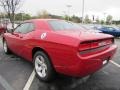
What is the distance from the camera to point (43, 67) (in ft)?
15.8

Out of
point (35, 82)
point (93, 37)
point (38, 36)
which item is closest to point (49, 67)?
point (35, 82)

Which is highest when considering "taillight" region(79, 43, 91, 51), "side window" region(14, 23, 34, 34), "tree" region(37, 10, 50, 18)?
"tree" region(37, 10, 50, 18)

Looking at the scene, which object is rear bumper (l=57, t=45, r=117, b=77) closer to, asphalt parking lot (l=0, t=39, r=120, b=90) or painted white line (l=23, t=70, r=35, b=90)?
asphalt parking lot (l=0, t=39, r=120, b=90)

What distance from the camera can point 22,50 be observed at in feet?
18.9

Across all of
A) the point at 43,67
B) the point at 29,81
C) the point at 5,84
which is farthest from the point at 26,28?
the point at 5,84

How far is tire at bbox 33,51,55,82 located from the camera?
14.9 ft

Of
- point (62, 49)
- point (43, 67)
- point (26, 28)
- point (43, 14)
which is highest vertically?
point (43, 14)

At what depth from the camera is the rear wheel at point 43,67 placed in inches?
178

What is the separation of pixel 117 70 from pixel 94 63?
2.00 m

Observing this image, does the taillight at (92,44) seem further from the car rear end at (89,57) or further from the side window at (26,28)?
the side window at (26,28)

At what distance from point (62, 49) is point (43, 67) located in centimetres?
101

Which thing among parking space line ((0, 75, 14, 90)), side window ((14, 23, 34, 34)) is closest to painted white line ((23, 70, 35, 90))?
parking space line ((0, 75, 14, 90))

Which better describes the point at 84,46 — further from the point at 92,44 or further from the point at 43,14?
the point at 43,14

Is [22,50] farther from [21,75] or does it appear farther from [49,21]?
[49,21]
